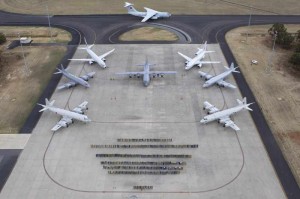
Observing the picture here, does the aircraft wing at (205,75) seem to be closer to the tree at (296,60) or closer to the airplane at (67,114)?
the tree at (296,60)

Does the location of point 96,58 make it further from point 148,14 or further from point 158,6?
point 158,6

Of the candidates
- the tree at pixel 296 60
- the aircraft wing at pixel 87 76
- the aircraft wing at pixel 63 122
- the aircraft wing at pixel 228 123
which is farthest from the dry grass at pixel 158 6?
the aircraft wing at pixel 63 122

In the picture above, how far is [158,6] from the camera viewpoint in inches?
6137

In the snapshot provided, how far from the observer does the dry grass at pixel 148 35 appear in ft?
411

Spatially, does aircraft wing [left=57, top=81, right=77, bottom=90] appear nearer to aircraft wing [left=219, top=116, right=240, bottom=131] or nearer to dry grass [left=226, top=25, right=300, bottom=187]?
aircraft wing [left=219, top=116, right=240, bottom=131]

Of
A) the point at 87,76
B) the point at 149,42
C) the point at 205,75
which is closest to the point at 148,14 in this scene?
the point at 149,42

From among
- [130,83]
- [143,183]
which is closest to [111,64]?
[130,83]

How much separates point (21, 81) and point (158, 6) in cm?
7889

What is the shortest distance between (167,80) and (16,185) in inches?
1994

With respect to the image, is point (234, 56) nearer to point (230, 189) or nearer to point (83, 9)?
point (230, 189)

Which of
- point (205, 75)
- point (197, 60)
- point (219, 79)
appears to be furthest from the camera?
point (197, 60)

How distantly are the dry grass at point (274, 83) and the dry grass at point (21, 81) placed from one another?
60.1m

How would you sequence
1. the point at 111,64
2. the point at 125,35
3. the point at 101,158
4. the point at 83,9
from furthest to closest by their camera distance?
1. the point at 83,9
2. the point at 125,35
3. the point at 111,64
4. the point at 101,158

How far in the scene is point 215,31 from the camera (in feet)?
428
